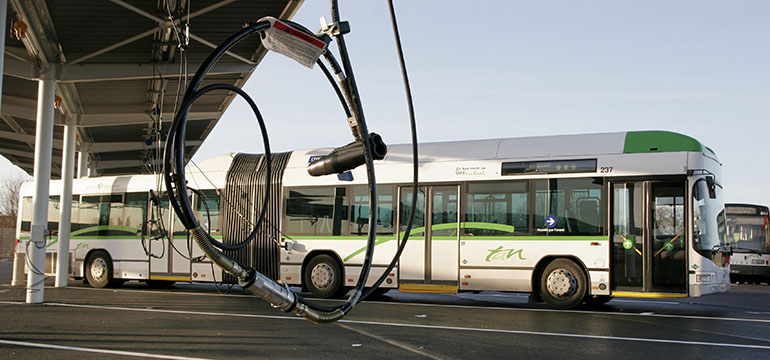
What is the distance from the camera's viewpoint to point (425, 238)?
648 inches

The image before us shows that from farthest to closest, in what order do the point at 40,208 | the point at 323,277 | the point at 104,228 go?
the point at 104,228 → the point at 323,277 → the point at 40,208

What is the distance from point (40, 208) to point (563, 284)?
431 inches

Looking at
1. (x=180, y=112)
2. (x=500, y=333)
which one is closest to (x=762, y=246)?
(x=500, y=333)

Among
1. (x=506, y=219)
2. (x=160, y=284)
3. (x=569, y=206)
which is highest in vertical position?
(x=569, y=206)

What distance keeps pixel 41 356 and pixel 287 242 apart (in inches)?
383

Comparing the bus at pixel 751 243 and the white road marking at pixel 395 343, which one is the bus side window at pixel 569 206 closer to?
the white road marking at pixel 395 343

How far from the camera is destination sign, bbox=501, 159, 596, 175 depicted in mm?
15195

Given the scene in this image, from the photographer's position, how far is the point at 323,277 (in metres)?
17.7

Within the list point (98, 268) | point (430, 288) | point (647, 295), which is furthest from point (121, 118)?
point (647, 295)

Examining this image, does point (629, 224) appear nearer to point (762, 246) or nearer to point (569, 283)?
point (569, 283)

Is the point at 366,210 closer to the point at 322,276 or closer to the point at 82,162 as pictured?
the point at 322,276

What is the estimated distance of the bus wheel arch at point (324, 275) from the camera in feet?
57.5

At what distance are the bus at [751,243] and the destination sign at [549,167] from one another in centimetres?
1856

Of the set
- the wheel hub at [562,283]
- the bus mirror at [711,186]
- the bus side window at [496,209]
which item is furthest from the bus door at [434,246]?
the bus mirror at [711,186]
